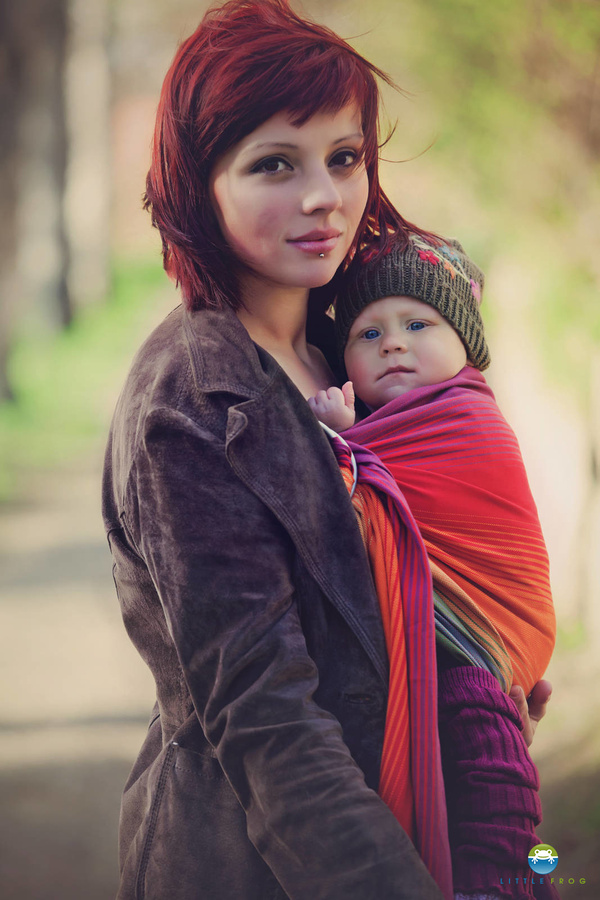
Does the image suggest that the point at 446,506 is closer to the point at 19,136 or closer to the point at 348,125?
the point at 348,125

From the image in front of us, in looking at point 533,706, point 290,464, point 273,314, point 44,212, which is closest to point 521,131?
point 44,212

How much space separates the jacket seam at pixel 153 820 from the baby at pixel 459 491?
0.34m

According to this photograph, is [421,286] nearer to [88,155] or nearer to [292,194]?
[292,194]

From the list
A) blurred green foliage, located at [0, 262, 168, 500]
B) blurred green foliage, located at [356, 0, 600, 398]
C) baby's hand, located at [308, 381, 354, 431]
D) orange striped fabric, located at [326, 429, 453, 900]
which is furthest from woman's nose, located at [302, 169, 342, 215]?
blurred green foliage, located at [0, 262, 168, 500]

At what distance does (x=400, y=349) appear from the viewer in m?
1.19

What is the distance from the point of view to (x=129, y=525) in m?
0.95

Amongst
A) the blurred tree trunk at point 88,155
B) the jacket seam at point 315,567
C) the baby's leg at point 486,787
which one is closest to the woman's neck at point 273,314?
the jacket seam at point 315,567

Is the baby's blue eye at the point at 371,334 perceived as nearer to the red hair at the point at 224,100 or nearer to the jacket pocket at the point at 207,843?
the red hair at the point at 224,100

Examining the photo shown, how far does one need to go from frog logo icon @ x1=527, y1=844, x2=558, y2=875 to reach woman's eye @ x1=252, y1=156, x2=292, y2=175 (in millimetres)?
867

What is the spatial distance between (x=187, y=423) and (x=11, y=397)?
3876 mm

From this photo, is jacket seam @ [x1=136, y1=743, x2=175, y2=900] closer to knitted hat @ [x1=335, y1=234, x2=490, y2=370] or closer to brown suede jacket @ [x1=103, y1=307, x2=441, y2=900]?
brown suede jacket @ [x1=103, y1=307, x2=441, y2=900]

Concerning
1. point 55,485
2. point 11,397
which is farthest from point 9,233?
point 55,485

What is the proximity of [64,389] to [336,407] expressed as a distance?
3.64 m

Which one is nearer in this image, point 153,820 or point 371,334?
point 153,820
